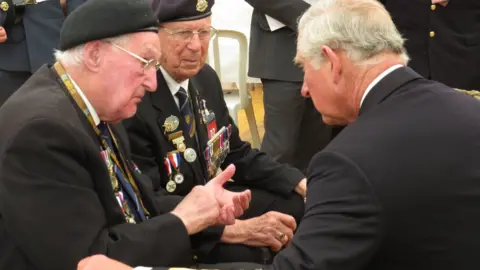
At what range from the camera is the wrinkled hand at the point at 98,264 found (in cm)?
146

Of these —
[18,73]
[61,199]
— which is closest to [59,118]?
[61,199]

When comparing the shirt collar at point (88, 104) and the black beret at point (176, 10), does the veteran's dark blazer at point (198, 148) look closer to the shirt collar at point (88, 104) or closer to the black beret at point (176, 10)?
the black beret at point (176, 10)

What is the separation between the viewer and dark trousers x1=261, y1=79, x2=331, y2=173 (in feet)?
10.8

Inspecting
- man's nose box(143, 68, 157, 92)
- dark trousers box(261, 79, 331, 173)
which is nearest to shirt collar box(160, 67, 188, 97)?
man's nose box(143, 68, 157, 92)

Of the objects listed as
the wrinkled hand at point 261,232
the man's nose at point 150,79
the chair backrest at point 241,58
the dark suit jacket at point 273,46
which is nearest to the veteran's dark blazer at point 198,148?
the wrinkled hand at point 261,232

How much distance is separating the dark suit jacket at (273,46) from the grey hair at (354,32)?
145 cm

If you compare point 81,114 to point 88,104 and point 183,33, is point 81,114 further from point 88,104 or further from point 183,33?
point 183,33

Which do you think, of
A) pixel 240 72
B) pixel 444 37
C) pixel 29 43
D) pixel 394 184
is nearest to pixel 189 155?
pixel 394 184

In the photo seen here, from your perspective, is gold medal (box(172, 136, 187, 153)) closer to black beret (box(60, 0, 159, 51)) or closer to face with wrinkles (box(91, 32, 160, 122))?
face with wrinkles (box(91, 32, 160, 122))

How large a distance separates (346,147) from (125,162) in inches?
31.2

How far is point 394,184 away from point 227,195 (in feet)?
2.85

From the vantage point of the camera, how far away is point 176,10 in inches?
89.0

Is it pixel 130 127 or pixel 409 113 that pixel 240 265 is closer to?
pixel 130 127

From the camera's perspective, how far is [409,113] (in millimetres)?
1453
